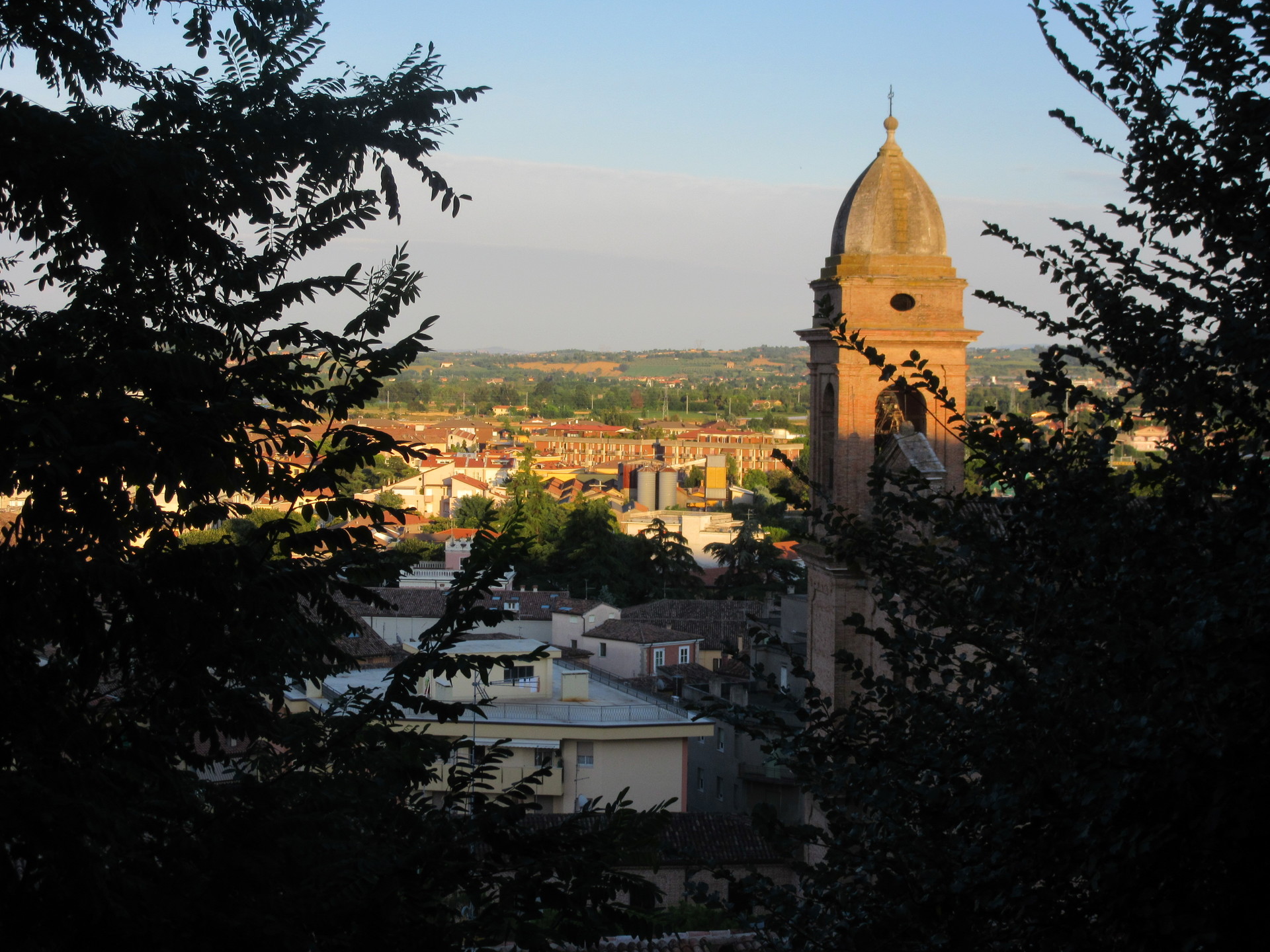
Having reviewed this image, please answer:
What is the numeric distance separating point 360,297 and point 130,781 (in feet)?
8.57

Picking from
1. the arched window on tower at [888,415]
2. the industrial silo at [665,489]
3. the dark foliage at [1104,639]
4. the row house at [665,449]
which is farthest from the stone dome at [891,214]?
Result: the row house at [665,449]

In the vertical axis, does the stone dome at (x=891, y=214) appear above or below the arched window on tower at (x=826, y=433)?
above

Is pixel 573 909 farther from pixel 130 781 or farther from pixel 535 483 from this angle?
pixel 535 483

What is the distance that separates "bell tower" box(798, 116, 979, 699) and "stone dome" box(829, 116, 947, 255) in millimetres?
12

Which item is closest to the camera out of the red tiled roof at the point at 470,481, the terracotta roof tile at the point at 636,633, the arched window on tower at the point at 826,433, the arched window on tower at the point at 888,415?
the arched window on tower at the point at 888,415

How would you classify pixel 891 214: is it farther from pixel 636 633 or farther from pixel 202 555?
pixel 636 633

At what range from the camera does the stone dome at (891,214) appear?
53.9ft

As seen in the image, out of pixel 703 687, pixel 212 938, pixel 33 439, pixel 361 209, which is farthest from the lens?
pixel 703 687

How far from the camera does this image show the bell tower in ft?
53.0

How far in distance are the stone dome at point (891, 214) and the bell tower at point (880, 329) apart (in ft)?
0.04

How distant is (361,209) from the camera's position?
21.5 feet

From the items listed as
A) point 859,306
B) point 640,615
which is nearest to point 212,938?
point 859,306

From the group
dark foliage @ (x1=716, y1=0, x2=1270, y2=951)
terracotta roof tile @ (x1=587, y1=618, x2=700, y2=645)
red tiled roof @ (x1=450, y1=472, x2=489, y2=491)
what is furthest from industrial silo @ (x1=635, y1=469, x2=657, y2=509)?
dark foliage @ (x1=716, y1=0, x2=1270, y2=951)

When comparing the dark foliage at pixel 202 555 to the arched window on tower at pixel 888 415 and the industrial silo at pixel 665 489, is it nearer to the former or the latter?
the arched window on tower at pixel 888 415
